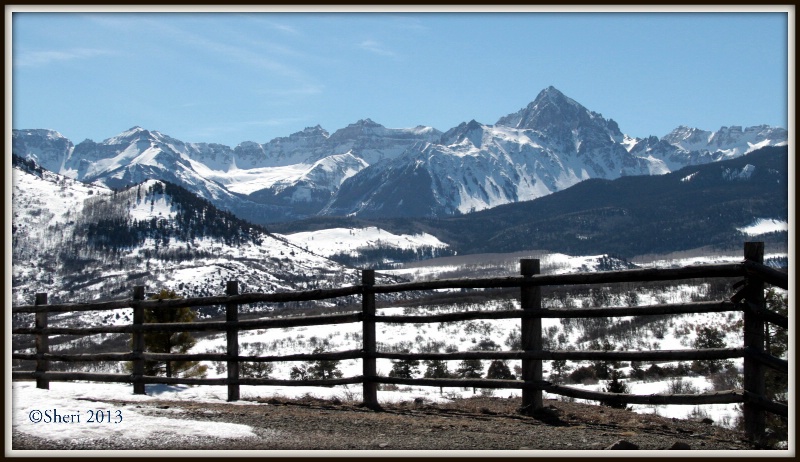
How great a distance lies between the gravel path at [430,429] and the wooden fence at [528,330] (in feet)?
1.40

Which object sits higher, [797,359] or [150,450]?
[797,359]

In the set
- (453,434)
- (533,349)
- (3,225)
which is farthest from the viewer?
(533,349)

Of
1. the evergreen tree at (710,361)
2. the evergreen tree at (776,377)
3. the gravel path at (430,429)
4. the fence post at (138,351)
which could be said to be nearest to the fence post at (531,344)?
the gravel path at (430,429)

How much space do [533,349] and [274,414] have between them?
4.02 m

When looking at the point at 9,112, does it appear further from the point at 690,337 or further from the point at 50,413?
the point at 690,337

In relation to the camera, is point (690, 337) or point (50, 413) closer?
point (50, 413)

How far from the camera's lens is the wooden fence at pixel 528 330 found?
10148 millimetres

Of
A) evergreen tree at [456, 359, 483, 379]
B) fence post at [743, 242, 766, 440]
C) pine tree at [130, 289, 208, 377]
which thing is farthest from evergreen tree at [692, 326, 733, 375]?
pine tree at [130, 289, 208, 377]

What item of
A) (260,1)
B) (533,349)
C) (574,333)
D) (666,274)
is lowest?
(574,333)

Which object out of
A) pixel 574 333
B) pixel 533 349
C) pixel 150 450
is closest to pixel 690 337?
pixel 574 333

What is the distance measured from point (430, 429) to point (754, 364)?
4.13 m

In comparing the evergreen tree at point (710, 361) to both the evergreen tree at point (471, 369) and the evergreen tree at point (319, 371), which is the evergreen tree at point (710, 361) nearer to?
the evergreen tree at point (471, 369)

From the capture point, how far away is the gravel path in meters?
9.70

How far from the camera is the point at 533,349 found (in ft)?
40.1
